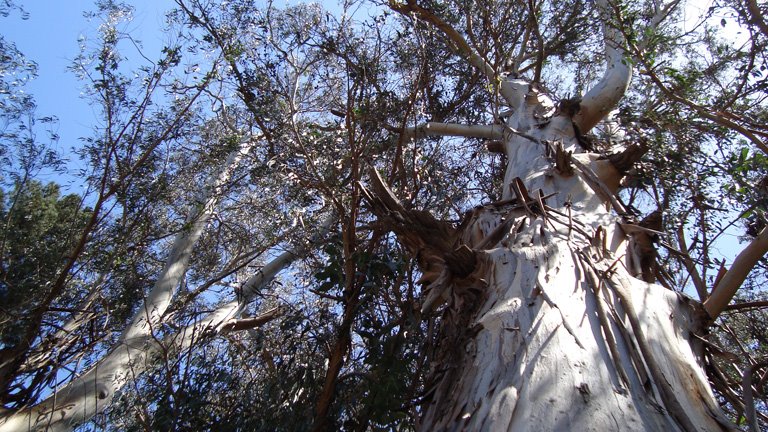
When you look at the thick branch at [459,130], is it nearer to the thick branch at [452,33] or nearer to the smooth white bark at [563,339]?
the thick branch at [452,33]

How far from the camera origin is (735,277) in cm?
198

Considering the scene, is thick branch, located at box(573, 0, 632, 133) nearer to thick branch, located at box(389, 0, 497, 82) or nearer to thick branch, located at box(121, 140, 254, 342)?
thick branch, located at box(389, 0, 497, 82)

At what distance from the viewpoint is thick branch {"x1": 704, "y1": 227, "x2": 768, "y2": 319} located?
196cm

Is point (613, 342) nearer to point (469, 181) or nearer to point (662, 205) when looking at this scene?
point (662, 205)

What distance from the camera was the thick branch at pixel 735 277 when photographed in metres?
1.96

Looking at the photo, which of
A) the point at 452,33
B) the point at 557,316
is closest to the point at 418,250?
the point at 557,316

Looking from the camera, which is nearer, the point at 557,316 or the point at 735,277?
the point at 557,316

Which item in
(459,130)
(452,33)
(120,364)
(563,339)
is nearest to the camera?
(563,339)

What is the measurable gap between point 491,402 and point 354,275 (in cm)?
150

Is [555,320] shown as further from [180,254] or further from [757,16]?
[180,254]

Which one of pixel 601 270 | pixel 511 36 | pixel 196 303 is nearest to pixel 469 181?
pixel 511 36

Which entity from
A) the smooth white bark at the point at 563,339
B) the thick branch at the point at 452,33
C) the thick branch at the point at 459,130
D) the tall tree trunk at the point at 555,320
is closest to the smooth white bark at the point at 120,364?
the tall tree trunk at the point at 555,320

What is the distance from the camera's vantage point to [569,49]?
6.79 meters

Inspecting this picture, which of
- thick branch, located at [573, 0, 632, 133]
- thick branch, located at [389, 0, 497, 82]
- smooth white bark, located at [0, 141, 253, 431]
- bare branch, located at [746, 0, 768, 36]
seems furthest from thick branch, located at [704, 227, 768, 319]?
thick branch, located at [389, 0, 497, 82]
